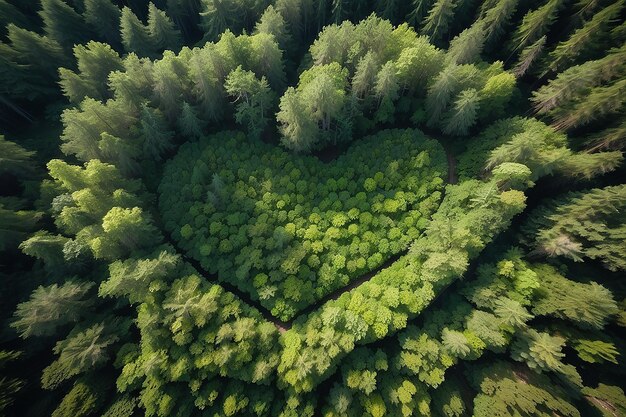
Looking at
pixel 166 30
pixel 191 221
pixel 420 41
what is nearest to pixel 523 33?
pixel 420 41

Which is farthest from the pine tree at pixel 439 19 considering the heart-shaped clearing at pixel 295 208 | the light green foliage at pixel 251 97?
the light green foliage at pixel 251 97

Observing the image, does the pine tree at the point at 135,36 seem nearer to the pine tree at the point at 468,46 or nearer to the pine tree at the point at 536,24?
the pine tree at the point at 468,46

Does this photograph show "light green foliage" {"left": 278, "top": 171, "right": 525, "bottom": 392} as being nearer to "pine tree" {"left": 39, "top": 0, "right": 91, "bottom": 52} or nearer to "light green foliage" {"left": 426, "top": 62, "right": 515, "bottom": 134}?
"light green foliage" {"left": 426, "top": 62, "right": 515, "bottom": 134}

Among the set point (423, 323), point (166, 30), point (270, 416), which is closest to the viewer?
point (270, 416)

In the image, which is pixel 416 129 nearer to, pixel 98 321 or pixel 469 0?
pixel 469 0

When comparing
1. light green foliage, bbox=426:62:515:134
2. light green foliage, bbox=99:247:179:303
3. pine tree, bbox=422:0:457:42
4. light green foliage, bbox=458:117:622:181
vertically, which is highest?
pine tree, bbox=422:0:457:42

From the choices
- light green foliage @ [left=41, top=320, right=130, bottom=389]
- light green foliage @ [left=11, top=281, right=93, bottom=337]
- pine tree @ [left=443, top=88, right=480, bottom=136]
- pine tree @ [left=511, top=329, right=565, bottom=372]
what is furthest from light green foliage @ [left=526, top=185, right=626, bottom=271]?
light green foliage @ [left=11, top=281, right=93, bottom=337]
